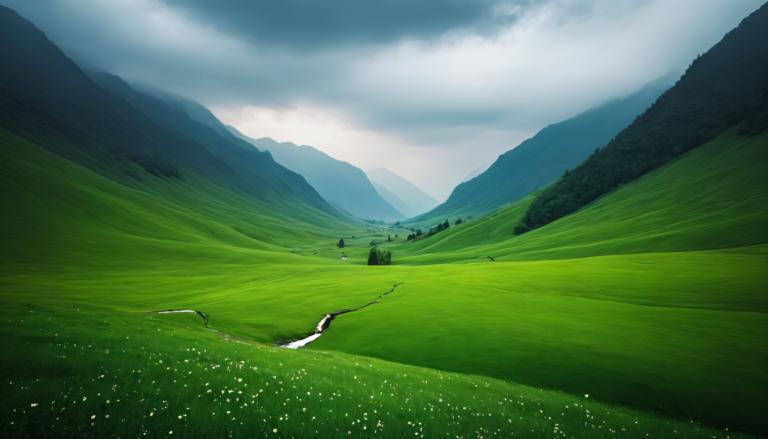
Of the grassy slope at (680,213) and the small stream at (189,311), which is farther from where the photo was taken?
the grassy slope at (680,213)

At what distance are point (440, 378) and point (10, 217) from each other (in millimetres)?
152133

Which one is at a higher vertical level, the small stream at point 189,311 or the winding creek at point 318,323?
the small stream at point 189,311

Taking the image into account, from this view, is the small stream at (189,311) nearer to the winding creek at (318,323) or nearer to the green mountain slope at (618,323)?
the winding creek at (318,323)

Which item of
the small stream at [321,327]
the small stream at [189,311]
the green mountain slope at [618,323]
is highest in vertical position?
the small stream at [189,311]

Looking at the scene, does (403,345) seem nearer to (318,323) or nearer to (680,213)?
(318,323)

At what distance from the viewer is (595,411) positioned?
22.3 meters

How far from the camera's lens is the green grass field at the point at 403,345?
43.7 ft

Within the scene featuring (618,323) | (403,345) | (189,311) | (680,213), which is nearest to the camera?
(403,345)

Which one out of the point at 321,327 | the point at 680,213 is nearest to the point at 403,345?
the point at 321,327

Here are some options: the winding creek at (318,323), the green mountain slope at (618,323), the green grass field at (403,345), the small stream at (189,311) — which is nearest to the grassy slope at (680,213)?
the green mountain slope at (618,323)

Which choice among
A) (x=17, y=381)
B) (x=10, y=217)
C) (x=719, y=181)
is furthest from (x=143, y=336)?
(x=719, y=181)

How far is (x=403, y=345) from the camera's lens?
37.6 meters

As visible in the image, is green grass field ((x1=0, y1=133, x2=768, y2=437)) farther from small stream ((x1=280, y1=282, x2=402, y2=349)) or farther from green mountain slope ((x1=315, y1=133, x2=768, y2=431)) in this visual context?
small stream ((x1=280, y1=282, x2=402, y2=349))

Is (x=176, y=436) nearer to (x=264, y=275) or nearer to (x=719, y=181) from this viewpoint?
(x=264, y=275)
